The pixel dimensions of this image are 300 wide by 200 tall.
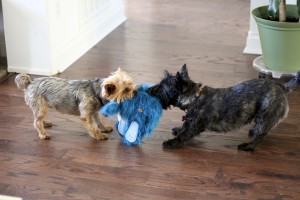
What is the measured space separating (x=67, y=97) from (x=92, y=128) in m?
0.20

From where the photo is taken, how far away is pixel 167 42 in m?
4.09

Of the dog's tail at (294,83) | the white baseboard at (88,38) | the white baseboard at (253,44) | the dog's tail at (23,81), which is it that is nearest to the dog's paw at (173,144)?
the dog's tail at (294,83)

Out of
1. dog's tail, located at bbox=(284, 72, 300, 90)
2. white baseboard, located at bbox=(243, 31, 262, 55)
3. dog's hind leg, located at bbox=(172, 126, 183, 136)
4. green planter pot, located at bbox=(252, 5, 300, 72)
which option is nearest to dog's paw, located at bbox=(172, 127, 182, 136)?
dog's hind leg, located at bbox=(172, 126, 183, 136)

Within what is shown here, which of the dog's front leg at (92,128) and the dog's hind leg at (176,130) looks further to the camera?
the dog's hind leg at (176,130)

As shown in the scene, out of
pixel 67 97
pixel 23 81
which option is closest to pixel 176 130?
pixel 67 97

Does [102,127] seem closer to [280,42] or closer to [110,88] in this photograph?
[110,88]

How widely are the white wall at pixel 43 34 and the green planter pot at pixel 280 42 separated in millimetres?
1173

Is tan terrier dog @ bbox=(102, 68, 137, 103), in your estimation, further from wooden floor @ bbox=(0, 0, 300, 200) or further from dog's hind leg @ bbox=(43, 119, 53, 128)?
dog's hind leg @ bbox=(43, 119, 53, 128)

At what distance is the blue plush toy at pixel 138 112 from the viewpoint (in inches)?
101

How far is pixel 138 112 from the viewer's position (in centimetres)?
258

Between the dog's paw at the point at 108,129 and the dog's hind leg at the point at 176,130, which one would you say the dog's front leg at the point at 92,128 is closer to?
the dog's paw at the point at 108,129

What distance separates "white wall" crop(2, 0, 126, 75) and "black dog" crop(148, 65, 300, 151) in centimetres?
107

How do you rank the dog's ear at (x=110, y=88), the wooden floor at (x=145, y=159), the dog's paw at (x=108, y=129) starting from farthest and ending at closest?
the dog's paw at (x=108, y=129), the dog's ear at (x=110, y=88), the wooden floor at (x=145, y=159)

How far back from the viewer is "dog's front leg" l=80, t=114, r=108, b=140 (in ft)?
8.70
